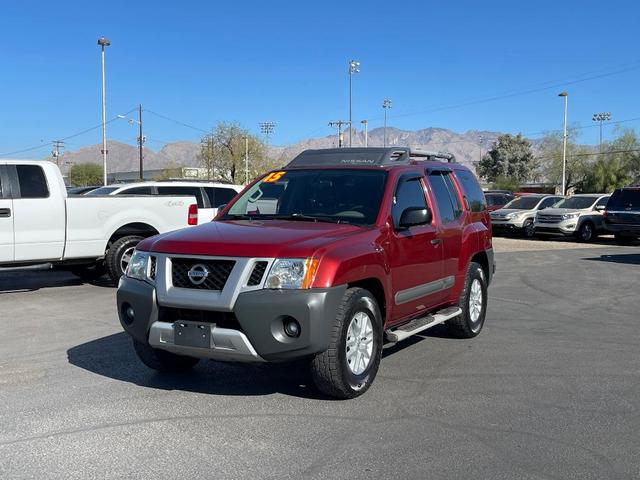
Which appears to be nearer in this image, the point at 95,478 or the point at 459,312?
the point at 95,478

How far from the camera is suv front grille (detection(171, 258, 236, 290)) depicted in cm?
483

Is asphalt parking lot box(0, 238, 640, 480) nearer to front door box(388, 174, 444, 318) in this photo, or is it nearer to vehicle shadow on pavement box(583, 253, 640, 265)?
front door box(388, 174, 444, 318)

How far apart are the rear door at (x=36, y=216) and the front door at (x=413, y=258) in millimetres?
5978

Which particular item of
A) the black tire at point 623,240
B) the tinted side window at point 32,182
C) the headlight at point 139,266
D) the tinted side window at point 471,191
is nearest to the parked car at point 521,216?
the black tire at point 623,240

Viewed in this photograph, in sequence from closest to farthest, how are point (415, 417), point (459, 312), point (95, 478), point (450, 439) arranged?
point (95, 478), point (450, 439), point (415, 417), point (459, 312)

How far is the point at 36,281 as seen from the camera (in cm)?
1191

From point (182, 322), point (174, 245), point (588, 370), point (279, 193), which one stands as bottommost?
point (588, 370)

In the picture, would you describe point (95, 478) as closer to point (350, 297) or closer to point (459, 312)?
point (350, 297)

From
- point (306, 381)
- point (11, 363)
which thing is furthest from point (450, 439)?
point (11, 363)

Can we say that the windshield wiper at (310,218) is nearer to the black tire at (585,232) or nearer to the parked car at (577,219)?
the parked car at (577,219)

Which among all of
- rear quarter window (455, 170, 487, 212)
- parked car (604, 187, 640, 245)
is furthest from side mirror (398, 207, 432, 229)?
parked car (604, 187, 640, 245)

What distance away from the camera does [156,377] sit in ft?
18.8

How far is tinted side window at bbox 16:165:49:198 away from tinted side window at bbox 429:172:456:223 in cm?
604

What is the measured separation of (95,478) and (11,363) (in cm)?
296
